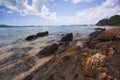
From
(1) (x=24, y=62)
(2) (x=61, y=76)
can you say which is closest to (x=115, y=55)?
(2) (x=61, y=76)

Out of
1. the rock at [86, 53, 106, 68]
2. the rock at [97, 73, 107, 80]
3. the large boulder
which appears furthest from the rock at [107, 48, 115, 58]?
the rock at [97, 73, 107, 80]

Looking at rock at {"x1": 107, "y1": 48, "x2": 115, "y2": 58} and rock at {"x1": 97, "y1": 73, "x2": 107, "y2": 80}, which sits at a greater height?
rock at {"x1": 107, "y1": 48, "x2": 115, "y2": 58}

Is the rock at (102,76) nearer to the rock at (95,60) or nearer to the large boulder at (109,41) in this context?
the rock at (95,60)

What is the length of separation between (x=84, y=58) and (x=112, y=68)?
1.22m

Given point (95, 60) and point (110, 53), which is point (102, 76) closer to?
point (95, 60)

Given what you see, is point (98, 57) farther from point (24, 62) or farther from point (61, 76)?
point (24, 62)

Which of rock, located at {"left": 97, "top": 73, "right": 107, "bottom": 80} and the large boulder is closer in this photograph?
rock, located at {"left": 97, "top": 73, "right": 107, "bottom": 80}

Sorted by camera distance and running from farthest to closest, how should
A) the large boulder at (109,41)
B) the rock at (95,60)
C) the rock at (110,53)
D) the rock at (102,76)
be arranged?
the large boulder at (109,41) → the rock at (110,53) → the rock at (95,60) → the rock at (102,76)

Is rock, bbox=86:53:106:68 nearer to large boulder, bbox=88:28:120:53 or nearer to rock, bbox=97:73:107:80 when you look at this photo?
rock, bbox=97:73:107:80

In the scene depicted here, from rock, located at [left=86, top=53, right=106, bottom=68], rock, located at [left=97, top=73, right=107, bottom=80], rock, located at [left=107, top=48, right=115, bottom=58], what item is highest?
rock, located at [left=107, top=48, right=115, bottom=58]

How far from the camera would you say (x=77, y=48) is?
8.71 metres

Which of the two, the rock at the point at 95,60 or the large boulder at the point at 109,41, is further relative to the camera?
the large boulder at the point at 109,41

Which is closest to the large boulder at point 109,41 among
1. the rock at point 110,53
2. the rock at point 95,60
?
the rock at point 110,53

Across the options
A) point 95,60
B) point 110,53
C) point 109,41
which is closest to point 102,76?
point 95,60
